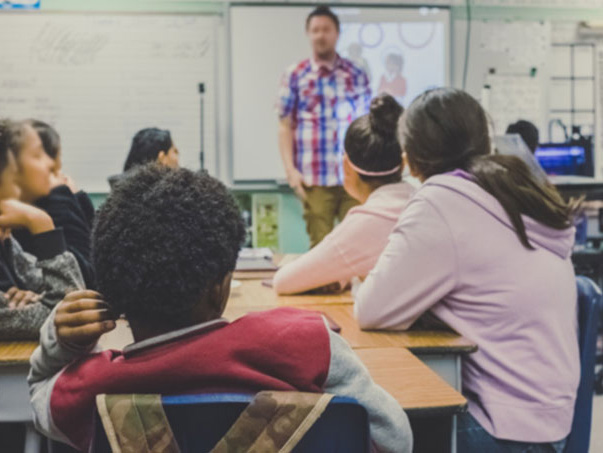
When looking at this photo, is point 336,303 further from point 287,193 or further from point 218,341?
point 287,193

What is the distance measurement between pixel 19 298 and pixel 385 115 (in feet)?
3.61

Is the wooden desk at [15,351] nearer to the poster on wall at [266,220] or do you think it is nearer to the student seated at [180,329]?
the student seated at [180,329]

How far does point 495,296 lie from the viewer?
60.4 inches

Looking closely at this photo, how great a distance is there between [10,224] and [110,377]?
1.02m

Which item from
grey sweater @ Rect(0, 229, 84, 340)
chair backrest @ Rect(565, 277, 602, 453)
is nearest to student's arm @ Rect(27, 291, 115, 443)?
grey sweater @ Rect(0, 229, 84, 340)

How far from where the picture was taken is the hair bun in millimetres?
2127

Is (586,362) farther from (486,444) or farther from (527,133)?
(527,133)

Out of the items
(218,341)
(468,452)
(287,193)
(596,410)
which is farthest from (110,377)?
(287,193)

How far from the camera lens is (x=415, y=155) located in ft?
5.70

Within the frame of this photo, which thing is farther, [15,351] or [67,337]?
[15,351]

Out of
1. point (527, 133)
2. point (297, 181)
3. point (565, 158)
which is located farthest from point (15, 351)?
point (565, 158)

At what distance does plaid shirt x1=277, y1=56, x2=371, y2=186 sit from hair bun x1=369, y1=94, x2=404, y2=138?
86.1 inches

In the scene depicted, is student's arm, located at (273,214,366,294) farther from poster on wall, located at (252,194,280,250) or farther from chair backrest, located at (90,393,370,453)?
poster on wall, located at (252,194,280,250)

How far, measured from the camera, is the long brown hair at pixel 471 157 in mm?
1540
